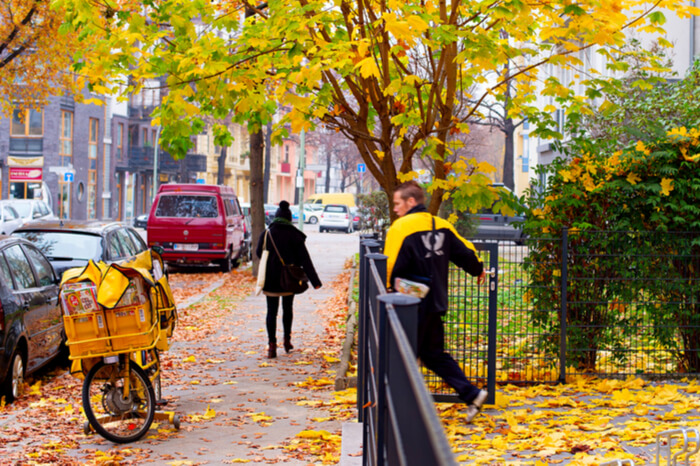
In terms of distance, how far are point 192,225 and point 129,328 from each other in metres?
16.8

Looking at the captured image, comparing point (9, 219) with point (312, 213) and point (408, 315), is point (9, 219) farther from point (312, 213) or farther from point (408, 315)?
point (312, 213)

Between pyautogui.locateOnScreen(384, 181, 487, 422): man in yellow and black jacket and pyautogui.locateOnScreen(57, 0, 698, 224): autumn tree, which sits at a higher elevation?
pyautogui.locateOnScreen(57, 0, 698, 224): autumn tree

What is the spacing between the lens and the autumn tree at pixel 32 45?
65.6 ft

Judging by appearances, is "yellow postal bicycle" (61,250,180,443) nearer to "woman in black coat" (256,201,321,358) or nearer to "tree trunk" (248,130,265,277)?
"woman in black coat" (256,201,321,358)

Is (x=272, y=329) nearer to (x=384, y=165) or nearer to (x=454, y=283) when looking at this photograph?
(x=384, y=165)

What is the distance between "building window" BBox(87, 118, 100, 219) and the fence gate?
164 ft

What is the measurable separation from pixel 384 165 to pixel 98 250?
171 inches

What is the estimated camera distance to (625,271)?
854 centimetres

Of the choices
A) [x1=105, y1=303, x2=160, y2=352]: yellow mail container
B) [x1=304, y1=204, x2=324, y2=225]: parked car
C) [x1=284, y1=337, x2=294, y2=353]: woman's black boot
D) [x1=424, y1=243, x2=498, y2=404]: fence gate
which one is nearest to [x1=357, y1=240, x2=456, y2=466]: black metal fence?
[x1=105, y1=303, x2=160, y2=352]: yellow mail container

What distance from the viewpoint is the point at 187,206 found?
24.0m

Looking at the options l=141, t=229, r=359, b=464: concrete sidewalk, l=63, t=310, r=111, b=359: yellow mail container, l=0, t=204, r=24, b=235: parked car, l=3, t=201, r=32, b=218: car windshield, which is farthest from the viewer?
l=3, t=201, r=32, b=218: car windshield

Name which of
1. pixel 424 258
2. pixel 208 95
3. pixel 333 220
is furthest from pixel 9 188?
pixel 424 258

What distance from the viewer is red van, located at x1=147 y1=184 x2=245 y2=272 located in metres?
23.4

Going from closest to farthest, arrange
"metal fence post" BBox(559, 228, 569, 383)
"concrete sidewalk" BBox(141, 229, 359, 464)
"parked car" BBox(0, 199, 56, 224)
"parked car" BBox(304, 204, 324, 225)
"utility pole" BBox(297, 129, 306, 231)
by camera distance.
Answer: "concrete sidewalk" BBox(141, 229, 359, 464)
"metal fence post" BBox(559, 228, 569, 383)
"parked car" BBox(0, 199, 56, 224)
"utility pole" BBox(297, 129, 306, 231)
"parked car" BBox(304, 204, 324, 225)
